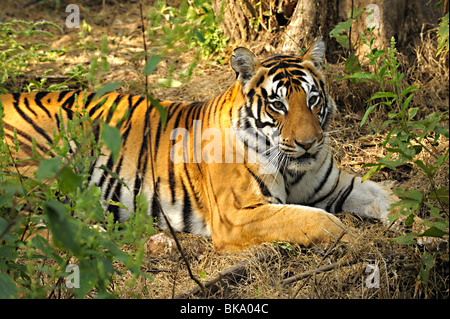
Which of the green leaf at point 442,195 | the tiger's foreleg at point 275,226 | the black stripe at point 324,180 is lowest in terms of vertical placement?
the tiger's foreleg at point 275,226

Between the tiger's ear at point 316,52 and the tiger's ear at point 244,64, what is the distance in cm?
36

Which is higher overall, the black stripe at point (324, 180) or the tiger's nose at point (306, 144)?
the tiger's nose at point (306, 144)

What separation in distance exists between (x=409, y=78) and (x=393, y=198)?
1550 millimetres

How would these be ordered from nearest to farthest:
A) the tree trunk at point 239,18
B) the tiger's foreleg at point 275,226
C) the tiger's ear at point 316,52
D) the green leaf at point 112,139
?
the green leaf at point 112,139 < the tiger's foreleg at point 275,226 < the tiger's ear at point 316,52 < the tree trunk at point 239,18

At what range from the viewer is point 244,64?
11.8ft

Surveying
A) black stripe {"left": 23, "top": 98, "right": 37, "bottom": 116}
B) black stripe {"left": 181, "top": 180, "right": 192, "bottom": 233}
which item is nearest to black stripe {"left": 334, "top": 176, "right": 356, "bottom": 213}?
black stripe {"left": 181, "top": 180, "right": 192, "bottom": 233}

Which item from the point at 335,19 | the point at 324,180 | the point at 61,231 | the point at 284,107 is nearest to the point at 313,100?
the point at 284,107

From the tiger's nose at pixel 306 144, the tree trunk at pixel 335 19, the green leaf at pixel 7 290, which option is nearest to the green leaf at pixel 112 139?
the green leaf at pixel 7 290

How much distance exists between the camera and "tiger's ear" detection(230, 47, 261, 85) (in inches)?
140

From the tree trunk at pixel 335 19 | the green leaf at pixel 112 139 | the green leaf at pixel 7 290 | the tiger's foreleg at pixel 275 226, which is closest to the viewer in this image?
the green leaf at pixel 112 139

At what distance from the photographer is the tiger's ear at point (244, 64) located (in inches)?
140

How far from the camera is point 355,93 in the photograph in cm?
472

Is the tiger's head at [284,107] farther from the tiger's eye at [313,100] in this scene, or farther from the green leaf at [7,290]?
the green leaf at [7,290]

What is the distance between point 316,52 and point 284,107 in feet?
1.68
